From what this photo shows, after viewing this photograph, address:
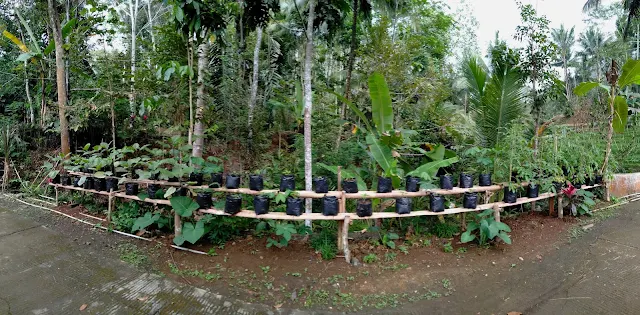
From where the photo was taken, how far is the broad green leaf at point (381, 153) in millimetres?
3750

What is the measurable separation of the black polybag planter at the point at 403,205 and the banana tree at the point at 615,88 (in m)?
3.25

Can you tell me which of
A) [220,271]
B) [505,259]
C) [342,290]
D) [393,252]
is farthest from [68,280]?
[505,259]

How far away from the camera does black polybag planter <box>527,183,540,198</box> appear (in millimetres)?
4078

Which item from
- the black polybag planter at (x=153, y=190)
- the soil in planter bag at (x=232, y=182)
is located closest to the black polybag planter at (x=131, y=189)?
the black polybag planter at (x=153, y=190)

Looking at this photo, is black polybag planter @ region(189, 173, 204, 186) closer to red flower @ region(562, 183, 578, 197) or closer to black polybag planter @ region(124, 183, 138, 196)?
black polybag planter @ region(124, 183, 138, 196)

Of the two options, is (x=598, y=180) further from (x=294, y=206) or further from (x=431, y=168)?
(x=294, y=206)

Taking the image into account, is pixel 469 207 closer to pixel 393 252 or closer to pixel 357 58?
pixel 393 252

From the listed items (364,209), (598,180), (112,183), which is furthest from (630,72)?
(112,183)

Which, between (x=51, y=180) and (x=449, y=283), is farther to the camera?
(x=51, y=180)

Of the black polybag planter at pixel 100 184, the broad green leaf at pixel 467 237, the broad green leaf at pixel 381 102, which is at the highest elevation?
the broad green leaf at pixel 381 102

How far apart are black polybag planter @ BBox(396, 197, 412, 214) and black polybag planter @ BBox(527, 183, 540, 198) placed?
178 cm

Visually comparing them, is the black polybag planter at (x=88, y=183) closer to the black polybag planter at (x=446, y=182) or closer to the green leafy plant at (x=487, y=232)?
the black polybag planter at (x=446, y=182)

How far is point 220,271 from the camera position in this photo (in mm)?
3150

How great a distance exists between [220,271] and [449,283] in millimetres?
2133
